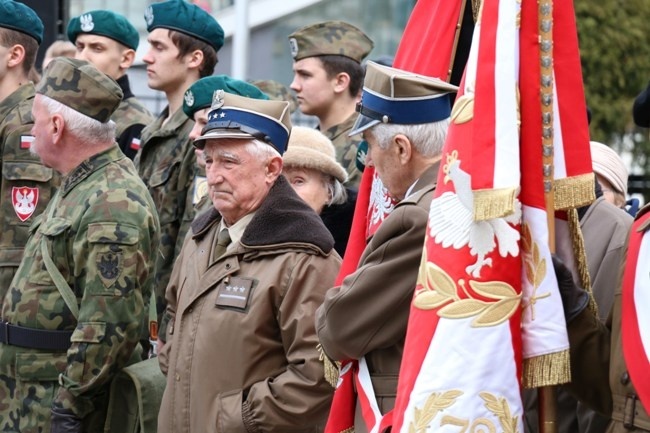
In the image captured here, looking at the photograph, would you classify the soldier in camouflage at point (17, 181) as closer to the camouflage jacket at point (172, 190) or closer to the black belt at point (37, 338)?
the camouflage jacket at point (172, 190)

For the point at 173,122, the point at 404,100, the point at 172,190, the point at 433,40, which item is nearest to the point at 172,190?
the point at 172,190

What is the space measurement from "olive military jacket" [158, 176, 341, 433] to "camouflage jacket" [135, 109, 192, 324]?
1865mm

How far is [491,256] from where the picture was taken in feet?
12.1

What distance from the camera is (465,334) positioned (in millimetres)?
3707

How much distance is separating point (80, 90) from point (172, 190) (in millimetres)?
Result: 1252

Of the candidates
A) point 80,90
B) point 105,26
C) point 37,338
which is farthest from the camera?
point 105,26

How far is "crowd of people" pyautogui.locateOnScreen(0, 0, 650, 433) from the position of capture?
414 cm

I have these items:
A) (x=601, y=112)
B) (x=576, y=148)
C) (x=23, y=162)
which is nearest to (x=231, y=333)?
(x=576, y=148)

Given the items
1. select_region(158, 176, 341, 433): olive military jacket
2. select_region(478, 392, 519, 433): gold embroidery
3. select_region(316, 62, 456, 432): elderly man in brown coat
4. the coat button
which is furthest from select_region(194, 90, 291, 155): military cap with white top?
the coat button

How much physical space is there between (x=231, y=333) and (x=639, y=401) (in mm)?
1696

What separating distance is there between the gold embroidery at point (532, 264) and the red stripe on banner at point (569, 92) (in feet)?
0.84

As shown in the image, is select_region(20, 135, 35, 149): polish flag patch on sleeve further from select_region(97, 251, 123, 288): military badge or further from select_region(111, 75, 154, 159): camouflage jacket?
select_region(97, 251, 123, 288): military badge

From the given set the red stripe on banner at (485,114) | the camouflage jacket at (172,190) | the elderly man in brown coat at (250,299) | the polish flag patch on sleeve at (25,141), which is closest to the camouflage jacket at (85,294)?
the elderly man in brown coat at (250,299)

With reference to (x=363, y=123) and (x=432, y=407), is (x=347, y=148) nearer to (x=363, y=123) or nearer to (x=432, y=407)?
(x=363, y=123)
